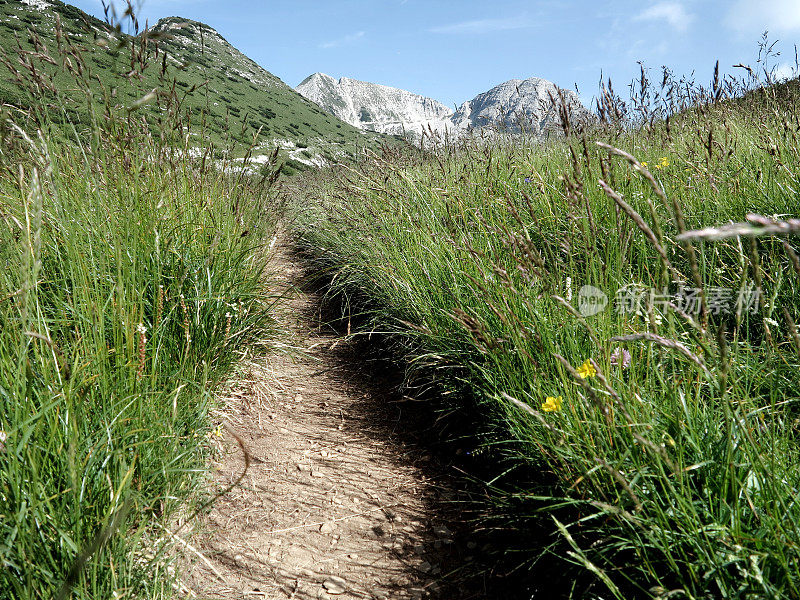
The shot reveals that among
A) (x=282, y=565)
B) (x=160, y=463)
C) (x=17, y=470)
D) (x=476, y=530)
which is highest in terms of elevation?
(x=17, y=470)

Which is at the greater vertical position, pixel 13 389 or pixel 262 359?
pixel 13 389

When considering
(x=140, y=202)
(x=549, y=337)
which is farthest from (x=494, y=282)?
(x=140, y=202)

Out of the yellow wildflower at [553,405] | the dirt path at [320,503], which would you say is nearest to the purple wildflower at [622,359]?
the yellow wildflower at [553,405]

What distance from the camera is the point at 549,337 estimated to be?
6.79 ft

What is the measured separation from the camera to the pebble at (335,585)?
1789 mm

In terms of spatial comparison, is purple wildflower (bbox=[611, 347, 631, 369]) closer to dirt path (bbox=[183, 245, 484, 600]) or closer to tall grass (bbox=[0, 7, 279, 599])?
dirt path (bbox=[183, 245, 484, 600])

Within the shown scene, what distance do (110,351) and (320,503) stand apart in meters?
1.12

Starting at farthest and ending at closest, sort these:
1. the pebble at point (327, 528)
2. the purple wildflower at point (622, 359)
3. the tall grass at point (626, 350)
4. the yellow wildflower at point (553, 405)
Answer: the pebble at point (327, 528) → the purple wildflower at point (622, 359) → the yellow wildflower at point (553, 405) → the tall grass at point (626, 350)

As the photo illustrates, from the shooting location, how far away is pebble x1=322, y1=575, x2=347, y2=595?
1789 mm

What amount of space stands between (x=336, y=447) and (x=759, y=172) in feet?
10.3

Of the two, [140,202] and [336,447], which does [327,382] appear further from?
[140,202]

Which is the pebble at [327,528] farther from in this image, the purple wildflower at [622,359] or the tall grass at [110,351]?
the purple wildflower at [622,359]

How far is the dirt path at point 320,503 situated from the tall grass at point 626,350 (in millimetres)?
375

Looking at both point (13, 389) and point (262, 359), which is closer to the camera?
point (13, 389)
